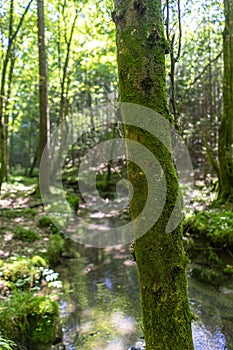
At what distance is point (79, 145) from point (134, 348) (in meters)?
23.6

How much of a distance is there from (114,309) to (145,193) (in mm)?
4053

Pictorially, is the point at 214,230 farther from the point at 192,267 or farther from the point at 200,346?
the point at 200,346

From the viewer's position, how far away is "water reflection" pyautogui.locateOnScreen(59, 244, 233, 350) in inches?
189

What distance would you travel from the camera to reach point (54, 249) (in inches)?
316

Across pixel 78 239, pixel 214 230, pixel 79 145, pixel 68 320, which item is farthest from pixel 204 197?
pixel 79 145

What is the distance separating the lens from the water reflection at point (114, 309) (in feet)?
15.8

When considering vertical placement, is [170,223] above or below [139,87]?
below

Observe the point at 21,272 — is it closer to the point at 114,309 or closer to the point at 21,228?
the point at 114,309

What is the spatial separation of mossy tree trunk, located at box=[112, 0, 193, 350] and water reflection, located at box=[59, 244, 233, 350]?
103 inches

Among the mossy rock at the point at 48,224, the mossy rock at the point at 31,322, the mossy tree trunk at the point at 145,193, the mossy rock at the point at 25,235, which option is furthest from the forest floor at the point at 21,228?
the mossy tree trunk at the point at 145,193

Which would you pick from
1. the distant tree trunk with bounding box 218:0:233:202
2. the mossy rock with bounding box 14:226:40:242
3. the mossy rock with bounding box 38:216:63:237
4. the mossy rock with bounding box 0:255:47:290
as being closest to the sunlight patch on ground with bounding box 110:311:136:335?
the mossy rock with bounding box 0:255:47:290

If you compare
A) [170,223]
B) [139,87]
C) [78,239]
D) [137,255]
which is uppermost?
[139,87]

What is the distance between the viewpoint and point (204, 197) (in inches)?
451

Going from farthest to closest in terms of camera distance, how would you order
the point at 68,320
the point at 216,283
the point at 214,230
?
the point at 214,230 < the point at 216,283 < the point at 68,320
